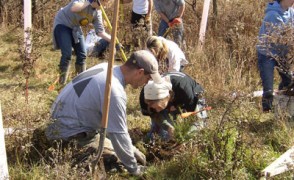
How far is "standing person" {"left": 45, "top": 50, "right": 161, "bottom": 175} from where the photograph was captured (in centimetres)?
332

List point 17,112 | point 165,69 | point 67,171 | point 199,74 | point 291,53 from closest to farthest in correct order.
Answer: point 67,171, point 17,112, point 291,53, point 165,69, point 199,74

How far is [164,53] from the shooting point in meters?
4.74

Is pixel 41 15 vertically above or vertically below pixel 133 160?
above

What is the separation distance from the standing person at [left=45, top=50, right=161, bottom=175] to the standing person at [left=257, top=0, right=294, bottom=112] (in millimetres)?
1572

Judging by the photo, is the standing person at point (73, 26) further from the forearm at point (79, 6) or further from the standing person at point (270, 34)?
the standing person at point (270, 34)

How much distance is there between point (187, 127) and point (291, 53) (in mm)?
1409

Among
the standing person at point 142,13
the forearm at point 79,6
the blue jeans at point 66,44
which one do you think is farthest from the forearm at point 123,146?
the standing person at point 142,13

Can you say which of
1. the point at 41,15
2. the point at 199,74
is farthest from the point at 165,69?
the point at 41,15

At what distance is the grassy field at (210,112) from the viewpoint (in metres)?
3.46

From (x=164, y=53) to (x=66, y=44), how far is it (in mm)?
1486

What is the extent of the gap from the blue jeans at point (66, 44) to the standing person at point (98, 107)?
2065 mm

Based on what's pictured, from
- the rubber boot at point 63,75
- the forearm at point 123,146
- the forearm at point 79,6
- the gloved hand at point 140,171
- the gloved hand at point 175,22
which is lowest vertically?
the gloved hand at point 140,171

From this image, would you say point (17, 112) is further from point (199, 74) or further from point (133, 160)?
point (199, 74)

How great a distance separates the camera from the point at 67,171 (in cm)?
289
